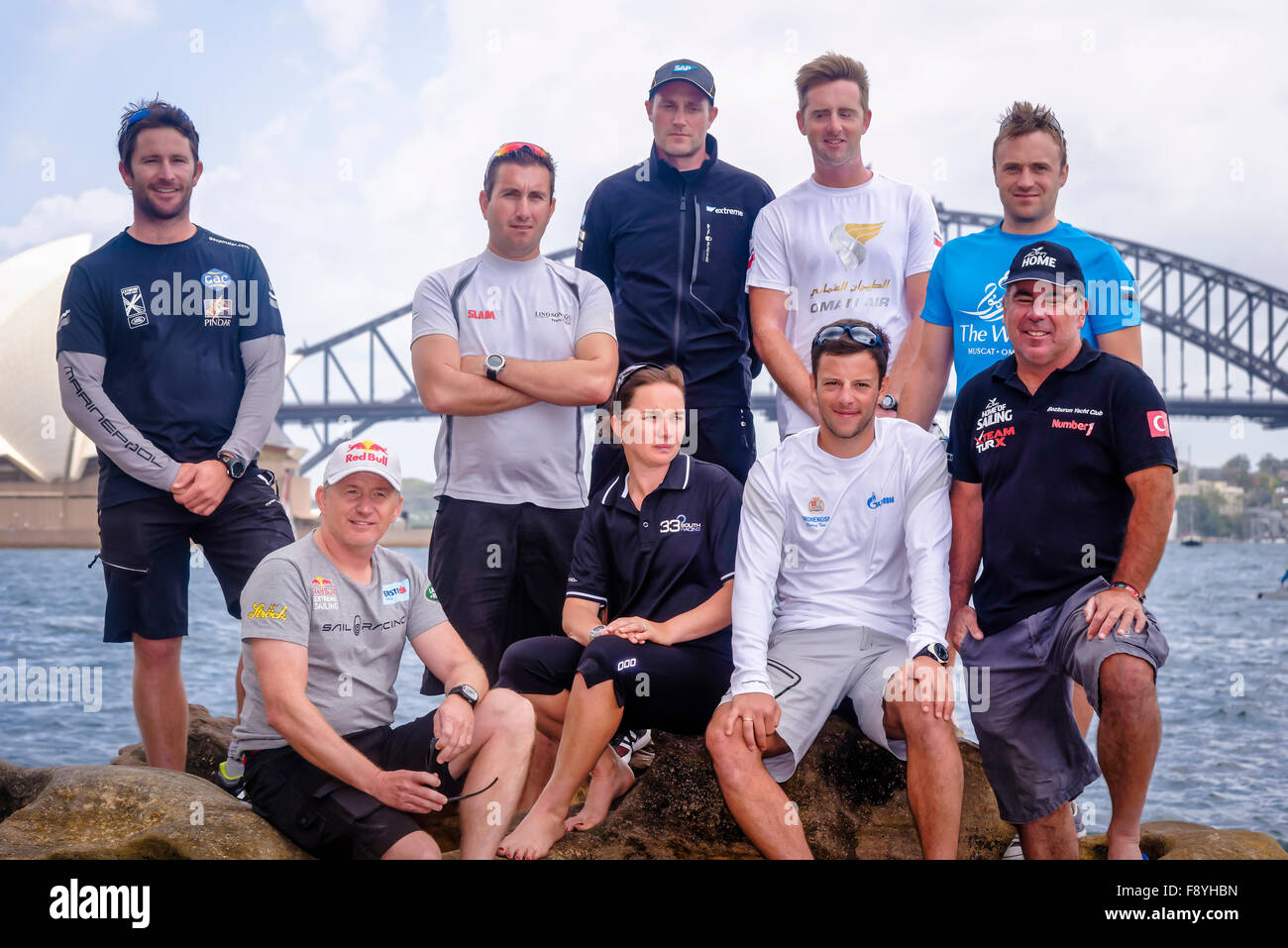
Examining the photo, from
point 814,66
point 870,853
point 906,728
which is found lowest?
point 870,853

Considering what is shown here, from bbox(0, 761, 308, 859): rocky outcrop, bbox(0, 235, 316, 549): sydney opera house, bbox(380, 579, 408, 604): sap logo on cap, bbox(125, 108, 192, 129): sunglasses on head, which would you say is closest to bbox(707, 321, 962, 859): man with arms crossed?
bbox(380, 579, 408, 604): sap logo on cap

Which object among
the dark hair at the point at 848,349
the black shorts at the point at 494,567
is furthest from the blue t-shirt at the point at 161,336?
the dark hair at the point at 848,349

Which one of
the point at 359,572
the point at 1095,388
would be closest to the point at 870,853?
the point at 1095,388

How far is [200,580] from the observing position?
64375 mm

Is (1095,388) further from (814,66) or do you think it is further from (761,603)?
(814,66)

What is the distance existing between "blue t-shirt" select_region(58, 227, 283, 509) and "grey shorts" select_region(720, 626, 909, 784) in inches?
92.0

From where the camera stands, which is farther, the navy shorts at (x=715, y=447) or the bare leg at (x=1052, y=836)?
the navy shorts at (x=715, y=447)

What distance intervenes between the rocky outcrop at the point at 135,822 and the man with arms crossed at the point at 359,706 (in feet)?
0.36

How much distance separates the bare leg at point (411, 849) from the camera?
3143 mm

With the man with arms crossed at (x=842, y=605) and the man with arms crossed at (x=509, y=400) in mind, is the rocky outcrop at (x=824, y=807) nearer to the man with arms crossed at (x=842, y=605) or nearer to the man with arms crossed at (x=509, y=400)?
the man with arms crossed at (x=842, y=605)

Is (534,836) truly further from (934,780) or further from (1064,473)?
(1064,473)

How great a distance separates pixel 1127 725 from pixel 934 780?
1.88 feet

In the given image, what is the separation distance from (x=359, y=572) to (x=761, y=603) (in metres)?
1.24

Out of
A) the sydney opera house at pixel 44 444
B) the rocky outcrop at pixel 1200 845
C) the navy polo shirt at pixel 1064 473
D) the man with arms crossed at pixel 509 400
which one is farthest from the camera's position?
the sydney opera house at pixel 44 444
